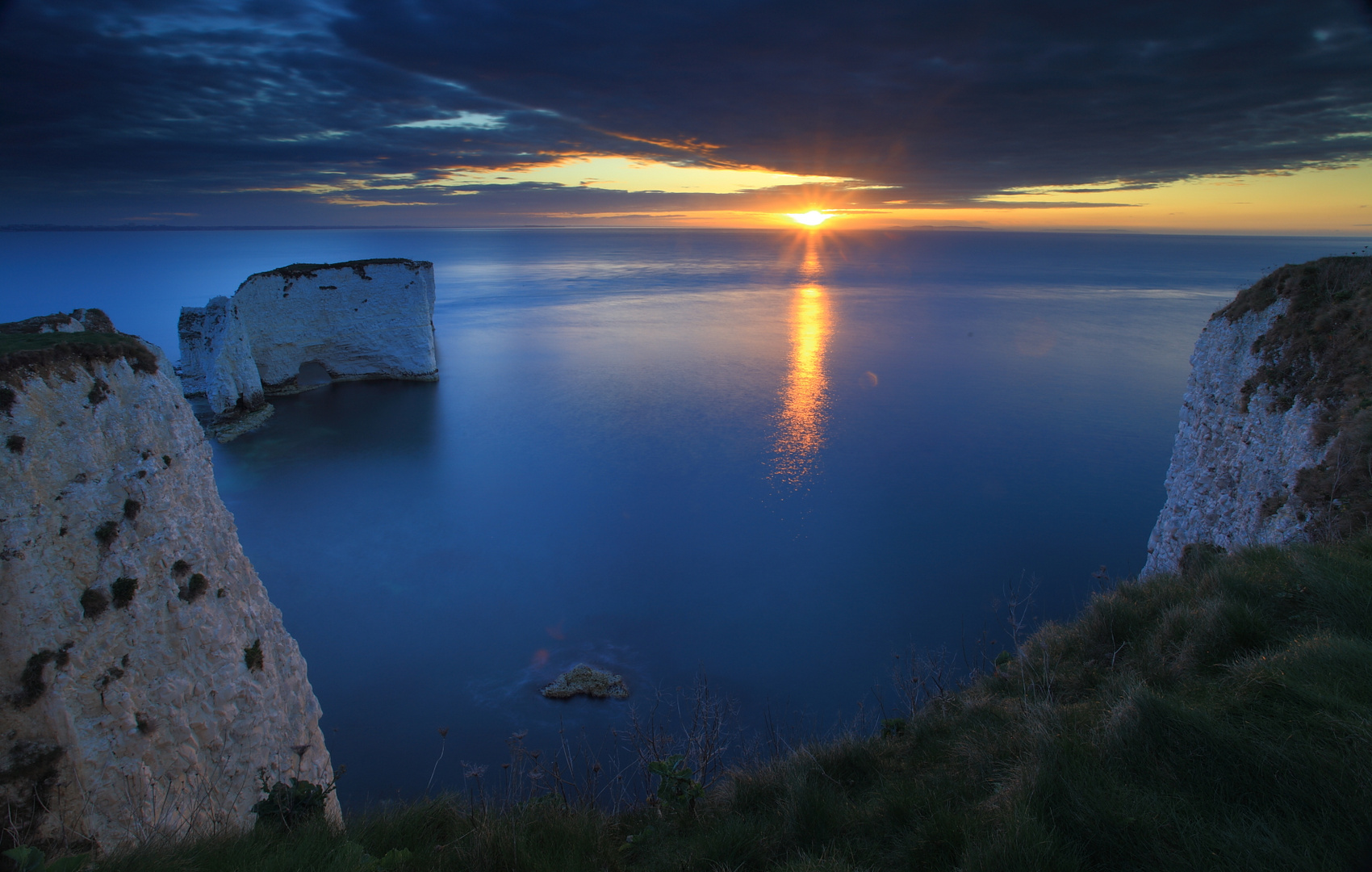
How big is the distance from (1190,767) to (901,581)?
13225 mm

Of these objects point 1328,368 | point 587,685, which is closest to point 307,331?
point 587,685

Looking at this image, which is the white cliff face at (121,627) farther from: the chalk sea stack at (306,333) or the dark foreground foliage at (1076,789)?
the chalk sea stack at (306,333)

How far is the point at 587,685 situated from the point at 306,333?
2852 cm

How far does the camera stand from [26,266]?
98.4 meters

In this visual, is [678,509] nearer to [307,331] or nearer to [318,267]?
[307,331]

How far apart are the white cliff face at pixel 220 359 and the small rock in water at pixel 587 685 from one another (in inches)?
976

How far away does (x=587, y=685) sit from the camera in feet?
41.7

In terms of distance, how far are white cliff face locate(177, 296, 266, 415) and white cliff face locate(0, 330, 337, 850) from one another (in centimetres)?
2513

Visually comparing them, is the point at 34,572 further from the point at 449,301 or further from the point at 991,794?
the point at 449,301

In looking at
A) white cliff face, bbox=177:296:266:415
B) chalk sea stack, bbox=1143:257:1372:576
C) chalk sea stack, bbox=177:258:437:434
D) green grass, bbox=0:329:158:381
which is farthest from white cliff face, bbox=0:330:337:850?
chalk sea stack, bbox=177:258:437:434

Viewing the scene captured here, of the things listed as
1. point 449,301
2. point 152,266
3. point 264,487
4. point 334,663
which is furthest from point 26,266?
point 334,663

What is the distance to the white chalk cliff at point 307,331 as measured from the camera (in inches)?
1117

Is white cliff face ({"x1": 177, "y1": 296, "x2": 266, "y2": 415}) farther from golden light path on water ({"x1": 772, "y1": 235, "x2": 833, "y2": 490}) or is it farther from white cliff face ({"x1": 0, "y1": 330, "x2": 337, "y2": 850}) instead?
white cliff face ({"x1": 0, "y1": 330, "x2": 337, "y2": 850})

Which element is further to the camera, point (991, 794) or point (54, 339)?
point (54, 339)
